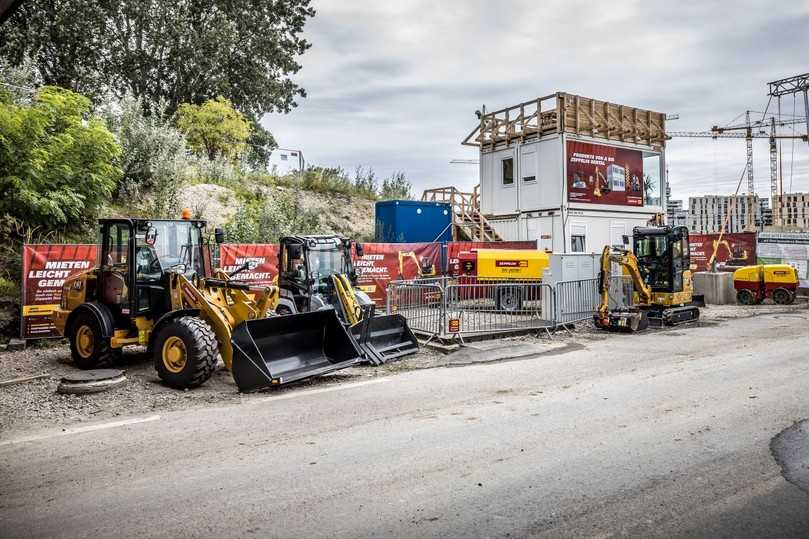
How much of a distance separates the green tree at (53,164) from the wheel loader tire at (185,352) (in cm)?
772

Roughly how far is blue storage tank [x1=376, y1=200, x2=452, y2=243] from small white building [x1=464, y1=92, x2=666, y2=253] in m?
3.50

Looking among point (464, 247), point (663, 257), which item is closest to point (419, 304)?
point (663, 257)

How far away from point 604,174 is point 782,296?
8608 millimetres

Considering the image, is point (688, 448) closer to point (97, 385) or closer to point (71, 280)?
point (97, 385)

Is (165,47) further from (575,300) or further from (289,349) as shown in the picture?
(289,349)

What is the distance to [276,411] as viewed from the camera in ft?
25.3

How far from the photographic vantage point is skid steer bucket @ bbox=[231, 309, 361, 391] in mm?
8484

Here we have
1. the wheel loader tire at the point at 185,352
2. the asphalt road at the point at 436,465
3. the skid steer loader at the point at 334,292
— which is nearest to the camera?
the asphalt road at the point at 436,465

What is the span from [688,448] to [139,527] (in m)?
4.94

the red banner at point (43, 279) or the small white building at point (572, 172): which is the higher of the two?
the small white building at point (572, 172)

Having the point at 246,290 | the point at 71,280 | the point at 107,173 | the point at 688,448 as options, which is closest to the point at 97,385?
the point at 246,290

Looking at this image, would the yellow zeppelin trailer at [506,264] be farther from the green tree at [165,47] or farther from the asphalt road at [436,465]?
the green tree at [165,47]

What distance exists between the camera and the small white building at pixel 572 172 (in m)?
25.4

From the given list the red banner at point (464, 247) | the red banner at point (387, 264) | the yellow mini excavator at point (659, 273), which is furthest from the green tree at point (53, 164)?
the yellow mini excavator at point (659, 273)
